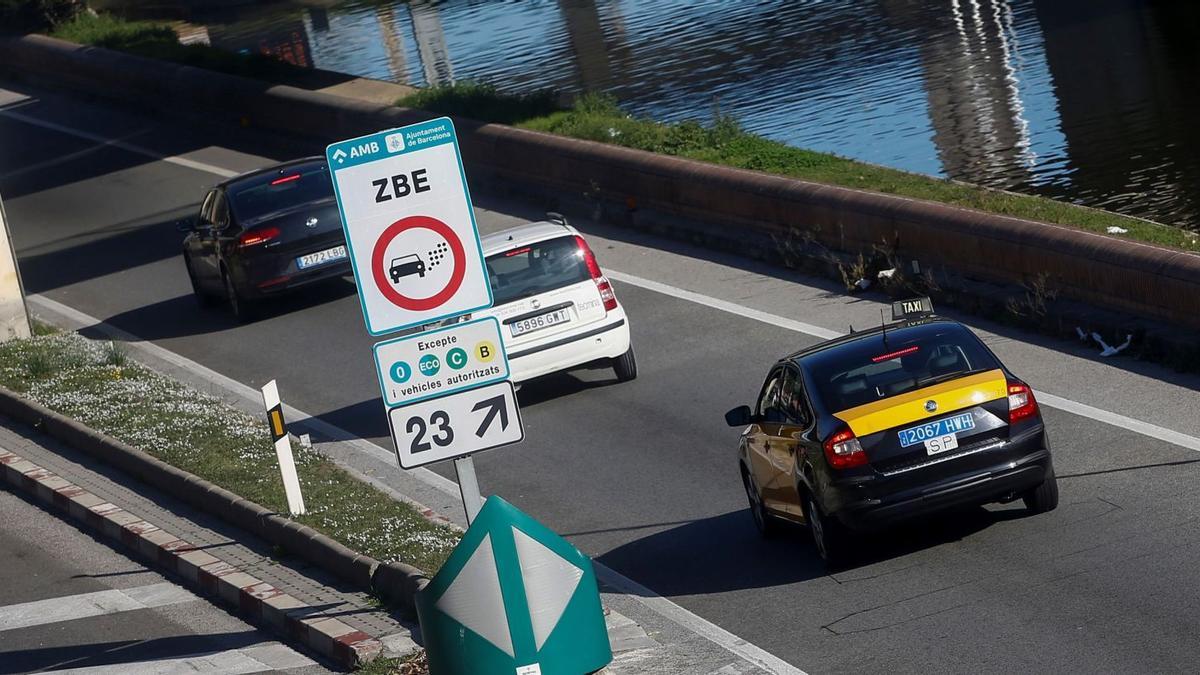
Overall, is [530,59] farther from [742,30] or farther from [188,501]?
[188,501]

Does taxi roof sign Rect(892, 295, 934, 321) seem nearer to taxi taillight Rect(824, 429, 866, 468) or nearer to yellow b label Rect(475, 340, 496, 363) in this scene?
taxi taillight Rect(824, 429, 866, 468)

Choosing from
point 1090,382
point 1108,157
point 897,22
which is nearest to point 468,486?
point 1090,382

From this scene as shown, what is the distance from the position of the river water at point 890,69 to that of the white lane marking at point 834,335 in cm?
517

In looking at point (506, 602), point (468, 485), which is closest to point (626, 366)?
point (468, 485)

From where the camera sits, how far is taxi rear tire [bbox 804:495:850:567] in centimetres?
1162

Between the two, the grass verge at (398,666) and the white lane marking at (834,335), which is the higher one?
the grass verge at (398,666)

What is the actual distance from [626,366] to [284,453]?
464cm

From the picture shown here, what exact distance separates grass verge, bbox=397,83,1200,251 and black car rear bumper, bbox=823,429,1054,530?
18.1 feet

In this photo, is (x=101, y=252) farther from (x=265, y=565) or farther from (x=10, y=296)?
(x=265, y=565)

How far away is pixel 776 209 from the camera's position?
20812 mm

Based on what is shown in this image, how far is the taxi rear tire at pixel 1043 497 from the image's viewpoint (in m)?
11.8

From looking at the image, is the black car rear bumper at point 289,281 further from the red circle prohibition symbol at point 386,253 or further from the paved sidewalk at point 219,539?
the red circle prohibition symbol at point 386,253

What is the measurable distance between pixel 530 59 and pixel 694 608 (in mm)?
31092

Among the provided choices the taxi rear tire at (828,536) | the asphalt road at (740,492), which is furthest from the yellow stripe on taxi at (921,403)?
the asphalt road at (740,492)
